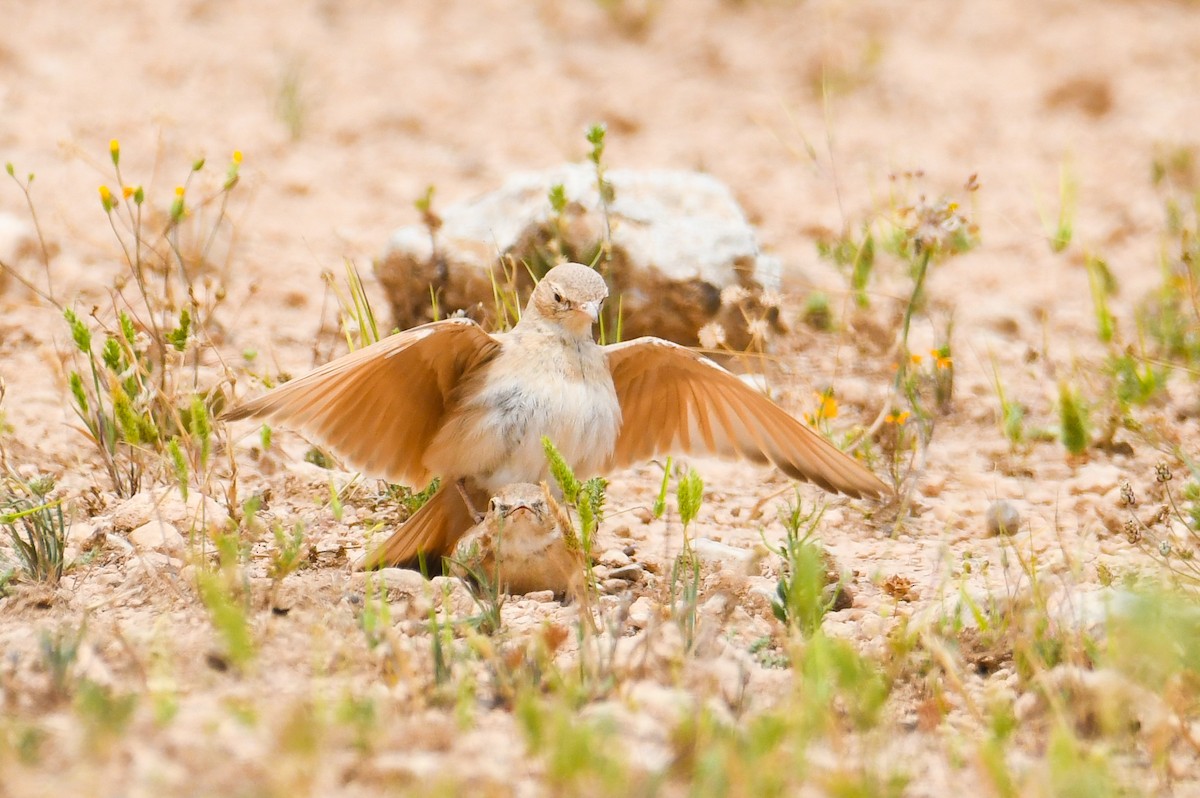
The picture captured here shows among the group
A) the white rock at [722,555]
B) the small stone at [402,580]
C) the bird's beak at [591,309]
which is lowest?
the white rock at [722,555]

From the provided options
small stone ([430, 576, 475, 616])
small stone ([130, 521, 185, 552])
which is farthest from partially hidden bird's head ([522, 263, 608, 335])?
small stone ([130, 521, 185, 552])

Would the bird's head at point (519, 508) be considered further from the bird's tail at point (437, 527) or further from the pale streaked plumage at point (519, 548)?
the bird's tail at point (437, 527)

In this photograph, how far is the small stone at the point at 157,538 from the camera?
4102 millimetres

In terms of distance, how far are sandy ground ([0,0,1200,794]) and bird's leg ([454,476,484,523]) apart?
0.32 meters

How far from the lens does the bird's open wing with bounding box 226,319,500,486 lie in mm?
3900

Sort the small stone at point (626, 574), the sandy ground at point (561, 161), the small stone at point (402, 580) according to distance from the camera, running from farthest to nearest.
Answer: the small stone at point (626, 574)
the small stone at point (402, 580)
the sandy ground at point (561, 161)

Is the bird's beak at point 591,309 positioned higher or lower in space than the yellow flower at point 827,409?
higher

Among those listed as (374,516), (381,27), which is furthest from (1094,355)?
(381,27)

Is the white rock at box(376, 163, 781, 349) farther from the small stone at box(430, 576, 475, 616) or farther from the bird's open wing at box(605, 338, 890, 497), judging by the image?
the small stone at box(430, 576, 475, 616)

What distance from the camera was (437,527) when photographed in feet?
14.2

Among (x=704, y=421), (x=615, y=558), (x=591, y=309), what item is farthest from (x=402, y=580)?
(x=704, y=421)

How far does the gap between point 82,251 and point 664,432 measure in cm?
315

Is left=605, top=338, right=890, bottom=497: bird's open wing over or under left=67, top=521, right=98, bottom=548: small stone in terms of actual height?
over

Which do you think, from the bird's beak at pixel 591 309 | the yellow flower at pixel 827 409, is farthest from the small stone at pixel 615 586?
the yellow flower at pixel 827 409
